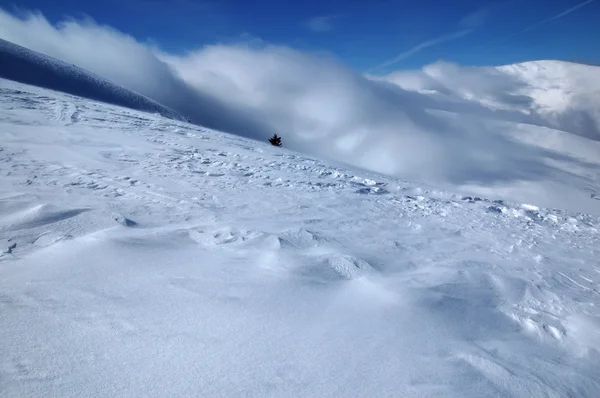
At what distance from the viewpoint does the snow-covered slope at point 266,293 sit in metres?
1.55

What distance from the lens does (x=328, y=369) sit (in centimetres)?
166

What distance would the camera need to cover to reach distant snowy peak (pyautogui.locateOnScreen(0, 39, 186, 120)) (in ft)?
57.8

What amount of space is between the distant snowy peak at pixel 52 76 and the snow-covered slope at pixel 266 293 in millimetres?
16855

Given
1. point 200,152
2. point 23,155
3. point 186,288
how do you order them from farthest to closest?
1. point 200,152
2. point 23,155
3. point 186,288

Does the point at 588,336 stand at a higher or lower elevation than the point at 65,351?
higher

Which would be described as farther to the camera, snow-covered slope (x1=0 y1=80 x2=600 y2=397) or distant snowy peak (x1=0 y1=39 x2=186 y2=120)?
distant snowy peak (x1=0 y1=39 x2=186 y2=120)

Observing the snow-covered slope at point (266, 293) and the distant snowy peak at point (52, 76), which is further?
the distant snowy peak at point (52, 76)

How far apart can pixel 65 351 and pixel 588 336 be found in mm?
3621

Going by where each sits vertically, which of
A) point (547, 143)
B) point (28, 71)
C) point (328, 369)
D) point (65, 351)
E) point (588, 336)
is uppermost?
point (547, 143)

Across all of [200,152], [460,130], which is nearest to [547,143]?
[460,130]

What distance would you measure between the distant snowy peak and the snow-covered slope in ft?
55.3

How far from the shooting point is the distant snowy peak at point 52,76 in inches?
693

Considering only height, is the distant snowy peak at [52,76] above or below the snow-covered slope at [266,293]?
above

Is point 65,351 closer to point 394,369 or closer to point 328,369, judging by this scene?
point 328,369
